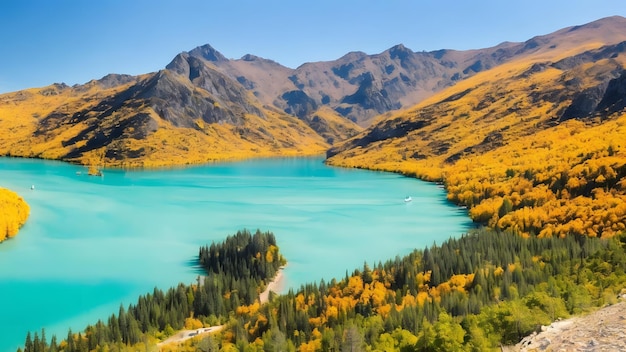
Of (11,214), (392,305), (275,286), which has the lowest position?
(275,286)

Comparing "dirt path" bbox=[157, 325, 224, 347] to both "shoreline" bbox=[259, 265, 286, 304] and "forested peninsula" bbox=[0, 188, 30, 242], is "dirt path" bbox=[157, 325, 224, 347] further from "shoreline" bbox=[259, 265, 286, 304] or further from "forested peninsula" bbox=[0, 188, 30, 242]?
"forested peninsula" bbox=[0, 188, 30, 242]

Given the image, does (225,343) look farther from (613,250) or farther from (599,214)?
(599,214)

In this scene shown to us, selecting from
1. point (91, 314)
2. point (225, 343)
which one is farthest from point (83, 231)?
point (225, 343)

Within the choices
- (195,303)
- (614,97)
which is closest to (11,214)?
(195,303)

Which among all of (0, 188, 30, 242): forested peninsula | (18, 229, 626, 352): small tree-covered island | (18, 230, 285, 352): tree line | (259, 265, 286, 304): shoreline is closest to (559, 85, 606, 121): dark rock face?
(18, 229, 626, 352): small tree-covered island

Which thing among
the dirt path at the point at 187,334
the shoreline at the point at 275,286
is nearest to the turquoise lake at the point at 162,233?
the shoreline at the point at 275,286

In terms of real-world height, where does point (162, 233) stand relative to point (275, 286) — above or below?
above

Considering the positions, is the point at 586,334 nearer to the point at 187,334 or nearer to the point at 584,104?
the point at 187,334

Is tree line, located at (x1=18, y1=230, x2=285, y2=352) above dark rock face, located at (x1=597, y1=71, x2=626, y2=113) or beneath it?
beneath
